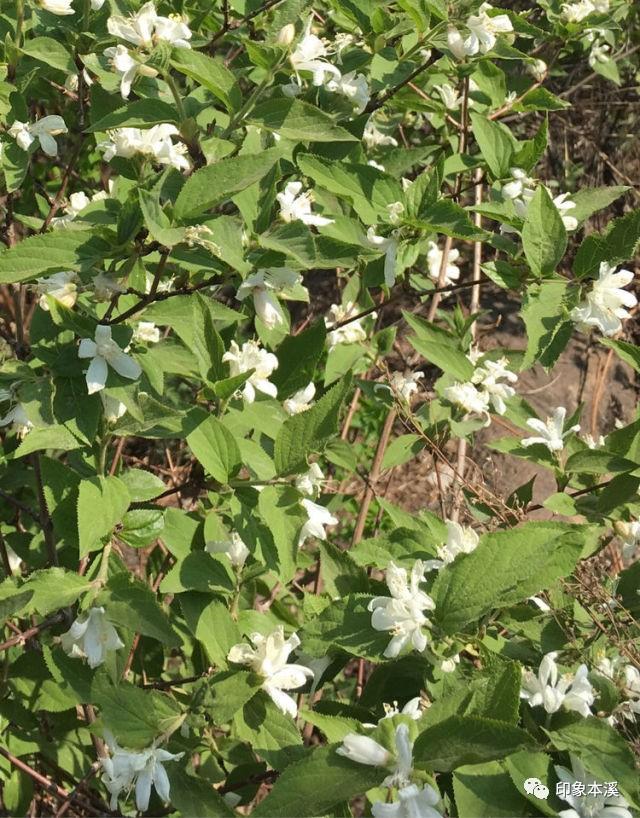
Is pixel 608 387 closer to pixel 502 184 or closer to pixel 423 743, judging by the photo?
pixel 502 184

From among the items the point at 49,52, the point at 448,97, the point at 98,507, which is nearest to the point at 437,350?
the point at 448,97

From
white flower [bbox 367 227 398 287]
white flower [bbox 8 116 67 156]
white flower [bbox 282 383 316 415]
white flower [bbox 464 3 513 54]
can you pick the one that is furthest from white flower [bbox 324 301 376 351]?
white flower [bbox 8 116 67 156]

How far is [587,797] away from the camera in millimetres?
1256

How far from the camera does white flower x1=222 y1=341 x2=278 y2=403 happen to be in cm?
163

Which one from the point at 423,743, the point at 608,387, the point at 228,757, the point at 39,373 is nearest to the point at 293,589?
the point at 228,757

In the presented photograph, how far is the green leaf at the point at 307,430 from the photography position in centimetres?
141

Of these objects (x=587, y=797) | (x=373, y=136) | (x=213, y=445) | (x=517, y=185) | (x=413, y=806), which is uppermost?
(x=517, y=185)

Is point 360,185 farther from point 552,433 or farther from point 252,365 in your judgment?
point 552,433

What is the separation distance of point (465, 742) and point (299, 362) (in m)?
0.91

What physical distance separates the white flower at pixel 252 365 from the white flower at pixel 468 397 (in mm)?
627

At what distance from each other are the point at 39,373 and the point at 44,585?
0.41 metres

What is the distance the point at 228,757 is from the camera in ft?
5.16

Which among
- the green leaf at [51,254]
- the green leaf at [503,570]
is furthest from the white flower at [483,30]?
the green leaf at [503,570]

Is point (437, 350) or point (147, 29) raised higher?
point (147, 29)
